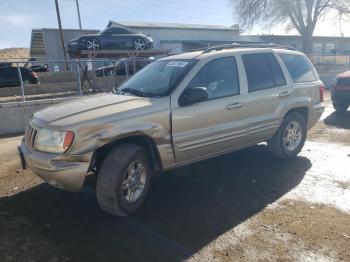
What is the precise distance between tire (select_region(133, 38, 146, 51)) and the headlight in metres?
12.8

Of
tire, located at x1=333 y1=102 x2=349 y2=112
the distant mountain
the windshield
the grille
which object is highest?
the distant mountain

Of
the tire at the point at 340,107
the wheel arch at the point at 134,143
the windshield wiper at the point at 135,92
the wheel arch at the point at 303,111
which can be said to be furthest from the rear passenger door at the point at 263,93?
the tire at the point at 340,107

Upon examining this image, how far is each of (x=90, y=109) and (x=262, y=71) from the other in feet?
8.99

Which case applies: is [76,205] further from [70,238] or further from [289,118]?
[289,118]

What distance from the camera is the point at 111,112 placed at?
3.70 meters

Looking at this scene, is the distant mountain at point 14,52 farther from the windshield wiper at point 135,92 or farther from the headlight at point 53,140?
the headlight at point 53,140

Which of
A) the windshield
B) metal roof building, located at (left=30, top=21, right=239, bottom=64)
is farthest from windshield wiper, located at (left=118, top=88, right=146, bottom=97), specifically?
metal roof building, located at (left=30, top=21, right=239, bottom=64)

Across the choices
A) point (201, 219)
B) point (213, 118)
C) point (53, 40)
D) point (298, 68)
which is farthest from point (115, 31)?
point (53, 40)

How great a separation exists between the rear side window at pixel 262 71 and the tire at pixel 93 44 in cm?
1096

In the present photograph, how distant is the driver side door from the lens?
4.14 m

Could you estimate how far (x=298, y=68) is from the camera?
18.9ft

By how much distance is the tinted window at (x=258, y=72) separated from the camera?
493 centimetres

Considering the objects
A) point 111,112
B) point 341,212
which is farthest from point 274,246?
point 111,112

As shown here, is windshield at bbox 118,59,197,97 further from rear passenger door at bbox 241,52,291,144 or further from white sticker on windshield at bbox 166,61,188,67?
rear passenger door at bbox 241,52,291,144
